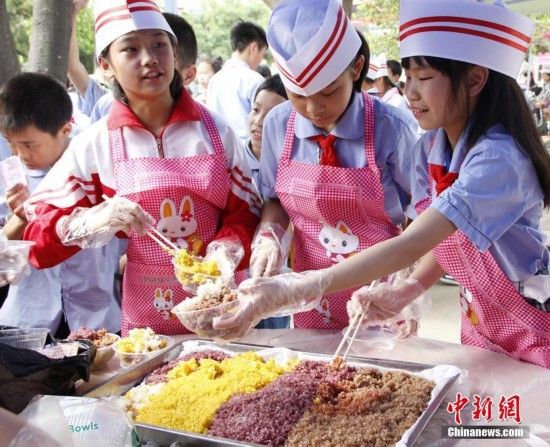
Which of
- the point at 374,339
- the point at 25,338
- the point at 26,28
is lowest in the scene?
the point at 374,339

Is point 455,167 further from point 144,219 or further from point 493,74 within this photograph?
→ point 144,219

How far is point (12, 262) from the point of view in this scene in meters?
1.67

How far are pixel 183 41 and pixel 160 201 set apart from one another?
1272 mm

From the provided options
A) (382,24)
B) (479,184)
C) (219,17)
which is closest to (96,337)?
(479,184)

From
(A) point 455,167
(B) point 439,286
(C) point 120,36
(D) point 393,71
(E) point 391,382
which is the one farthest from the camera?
(D) point 393,71

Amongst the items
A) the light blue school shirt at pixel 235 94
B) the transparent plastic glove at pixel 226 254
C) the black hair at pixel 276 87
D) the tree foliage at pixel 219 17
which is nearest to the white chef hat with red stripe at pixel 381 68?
the light blue school shirt at pixel 235 94

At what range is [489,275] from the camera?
173 centimetres

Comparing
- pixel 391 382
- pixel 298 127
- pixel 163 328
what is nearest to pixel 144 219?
pixel 163 328

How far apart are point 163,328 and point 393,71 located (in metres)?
7.39

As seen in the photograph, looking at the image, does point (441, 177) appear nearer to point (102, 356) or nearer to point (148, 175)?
point (148, 175)

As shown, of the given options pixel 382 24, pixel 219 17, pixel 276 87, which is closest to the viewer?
pixel 276 87

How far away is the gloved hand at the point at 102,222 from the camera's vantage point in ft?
6.46

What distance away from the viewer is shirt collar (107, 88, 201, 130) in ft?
7.16

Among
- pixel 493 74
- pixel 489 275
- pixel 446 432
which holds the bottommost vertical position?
pixel 446 432
